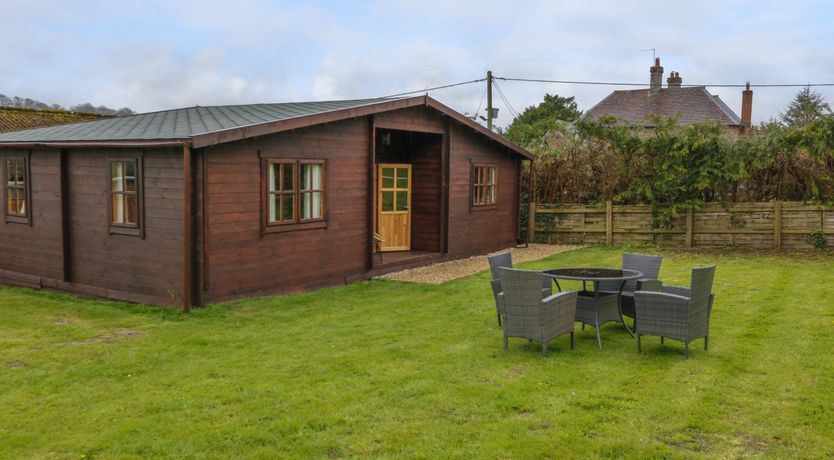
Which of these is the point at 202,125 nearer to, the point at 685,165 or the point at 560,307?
the point at 560,307

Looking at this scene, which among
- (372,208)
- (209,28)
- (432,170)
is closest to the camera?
(372,208)

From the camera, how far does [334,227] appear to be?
11516 mm

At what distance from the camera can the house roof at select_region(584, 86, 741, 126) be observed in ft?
116

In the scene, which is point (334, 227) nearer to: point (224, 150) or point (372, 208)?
point (372, 208)

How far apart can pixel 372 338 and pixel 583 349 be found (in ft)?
7.31

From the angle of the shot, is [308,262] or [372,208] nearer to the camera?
[308,262]

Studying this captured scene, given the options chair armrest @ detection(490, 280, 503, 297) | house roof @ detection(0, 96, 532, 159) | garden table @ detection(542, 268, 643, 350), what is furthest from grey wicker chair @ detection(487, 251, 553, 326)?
house roof @ detection(0, 96, 532, 159)

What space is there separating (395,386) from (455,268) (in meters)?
7.77

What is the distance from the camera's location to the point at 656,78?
36781 mm

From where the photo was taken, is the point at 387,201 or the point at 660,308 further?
the point at 387,201

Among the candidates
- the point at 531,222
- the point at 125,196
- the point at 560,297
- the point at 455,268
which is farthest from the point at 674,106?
the point at 560,297

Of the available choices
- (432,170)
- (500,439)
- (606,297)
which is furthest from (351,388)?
(432,170)

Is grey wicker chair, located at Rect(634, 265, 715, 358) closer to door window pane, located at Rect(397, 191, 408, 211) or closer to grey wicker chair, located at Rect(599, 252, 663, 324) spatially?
grey wicker chair, located at Rect(599, 252, 663, 324)

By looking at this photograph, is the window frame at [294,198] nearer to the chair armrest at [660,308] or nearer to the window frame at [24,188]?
the window frame at [24,188]
